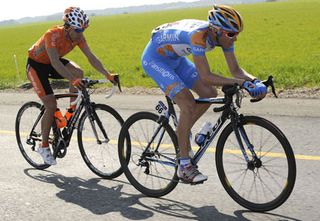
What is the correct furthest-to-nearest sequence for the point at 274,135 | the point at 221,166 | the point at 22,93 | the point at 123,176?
the point at 22,93, the point at 123,176, the point at 221,166, the point at 274,135

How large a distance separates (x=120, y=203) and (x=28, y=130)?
2.25m

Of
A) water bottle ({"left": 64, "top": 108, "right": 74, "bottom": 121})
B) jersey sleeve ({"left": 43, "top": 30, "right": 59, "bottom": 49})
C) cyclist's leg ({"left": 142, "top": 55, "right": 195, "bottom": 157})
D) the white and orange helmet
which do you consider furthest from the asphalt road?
the white and orange helmet

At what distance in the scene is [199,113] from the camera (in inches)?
198

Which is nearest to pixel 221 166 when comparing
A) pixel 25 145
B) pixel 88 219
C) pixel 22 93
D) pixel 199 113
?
pixel 199 113

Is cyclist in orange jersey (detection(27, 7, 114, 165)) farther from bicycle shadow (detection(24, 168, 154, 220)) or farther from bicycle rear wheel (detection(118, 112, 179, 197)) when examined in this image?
bicycle rear wheel (detection(118, 112, 179, 197))

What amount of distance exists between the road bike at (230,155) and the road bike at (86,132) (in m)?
0.48

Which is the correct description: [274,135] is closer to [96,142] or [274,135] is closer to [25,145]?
[96,142]

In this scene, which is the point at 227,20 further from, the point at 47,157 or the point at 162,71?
the point at 47,157

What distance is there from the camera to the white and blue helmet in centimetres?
432

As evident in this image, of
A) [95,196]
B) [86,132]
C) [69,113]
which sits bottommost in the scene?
[95,196]

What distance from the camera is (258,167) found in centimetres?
459

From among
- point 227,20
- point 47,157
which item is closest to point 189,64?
point 227,20

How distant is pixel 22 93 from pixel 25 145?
268 inches

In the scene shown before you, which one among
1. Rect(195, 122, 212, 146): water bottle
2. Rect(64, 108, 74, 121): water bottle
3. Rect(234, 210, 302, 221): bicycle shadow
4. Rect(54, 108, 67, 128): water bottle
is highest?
Rect(195, 122, 212, 146): water bottle
